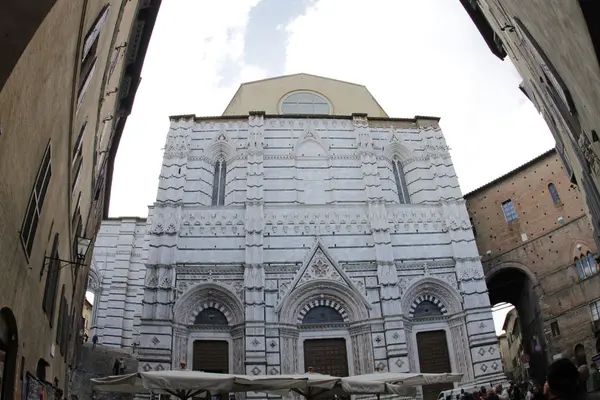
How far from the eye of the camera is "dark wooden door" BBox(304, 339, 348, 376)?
19438 mm

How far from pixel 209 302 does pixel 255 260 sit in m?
2.59

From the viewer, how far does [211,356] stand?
19.4 meters

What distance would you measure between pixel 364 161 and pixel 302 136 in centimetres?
351

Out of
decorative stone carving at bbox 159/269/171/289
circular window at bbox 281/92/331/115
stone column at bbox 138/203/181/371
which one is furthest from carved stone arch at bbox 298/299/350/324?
circular window at bbox 281/92/331/115

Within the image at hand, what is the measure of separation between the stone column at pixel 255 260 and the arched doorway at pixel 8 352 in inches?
535

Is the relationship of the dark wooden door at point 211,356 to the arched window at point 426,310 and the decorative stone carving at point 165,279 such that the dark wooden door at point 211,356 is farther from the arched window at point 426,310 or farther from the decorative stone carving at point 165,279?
the arched window at point 426,310

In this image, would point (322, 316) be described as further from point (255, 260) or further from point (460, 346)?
point (460, 346)

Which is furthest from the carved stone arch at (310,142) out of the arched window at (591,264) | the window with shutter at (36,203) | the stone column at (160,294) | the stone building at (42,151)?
the window with shutter at (36,203)

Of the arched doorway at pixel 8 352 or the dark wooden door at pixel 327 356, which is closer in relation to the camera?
the arched doorway at pixel 8 352

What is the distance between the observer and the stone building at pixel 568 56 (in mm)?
5660

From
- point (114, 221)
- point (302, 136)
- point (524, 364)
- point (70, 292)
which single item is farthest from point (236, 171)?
point (524, 364)

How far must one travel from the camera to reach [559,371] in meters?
2.63

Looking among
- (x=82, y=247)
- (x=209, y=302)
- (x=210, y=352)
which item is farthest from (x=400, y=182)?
(x=82, y=247)

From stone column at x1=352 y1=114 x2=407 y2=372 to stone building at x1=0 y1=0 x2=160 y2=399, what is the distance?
40.9 ft
